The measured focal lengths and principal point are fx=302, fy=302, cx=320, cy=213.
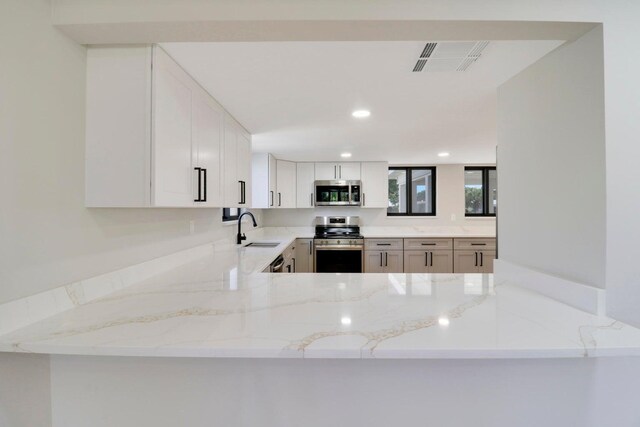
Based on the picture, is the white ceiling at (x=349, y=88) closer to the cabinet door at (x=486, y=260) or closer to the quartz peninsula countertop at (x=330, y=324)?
the quartz peninsula countertop at (x=330, y=324)

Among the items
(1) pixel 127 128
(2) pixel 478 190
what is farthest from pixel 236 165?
(2) pixel 478 190

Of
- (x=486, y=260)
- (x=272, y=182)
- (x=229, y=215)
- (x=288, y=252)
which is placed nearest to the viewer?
(x=229, y=215)

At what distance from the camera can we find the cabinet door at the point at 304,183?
495cm

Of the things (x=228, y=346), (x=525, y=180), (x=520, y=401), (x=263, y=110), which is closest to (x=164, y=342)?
(x=228, y=346)

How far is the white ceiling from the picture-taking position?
149 cm

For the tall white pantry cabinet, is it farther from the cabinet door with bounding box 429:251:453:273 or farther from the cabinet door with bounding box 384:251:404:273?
the cabinet door with bounding box 429:251:453:273

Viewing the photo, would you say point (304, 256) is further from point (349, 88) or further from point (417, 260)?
point (349, 88)

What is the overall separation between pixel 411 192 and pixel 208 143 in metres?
4.15

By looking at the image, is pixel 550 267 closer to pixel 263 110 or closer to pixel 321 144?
pixel 263 110

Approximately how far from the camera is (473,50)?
1477 millimetres

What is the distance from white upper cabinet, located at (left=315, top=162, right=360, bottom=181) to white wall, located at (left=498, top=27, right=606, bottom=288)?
3.31 m

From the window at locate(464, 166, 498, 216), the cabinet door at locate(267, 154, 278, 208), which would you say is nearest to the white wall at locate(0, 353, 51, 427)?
the cabinet door at locate(267, 154, 278, 208)

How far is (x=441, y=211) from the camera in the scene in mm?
5273

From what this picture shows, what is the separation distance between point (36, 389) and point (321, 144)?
311 cm
